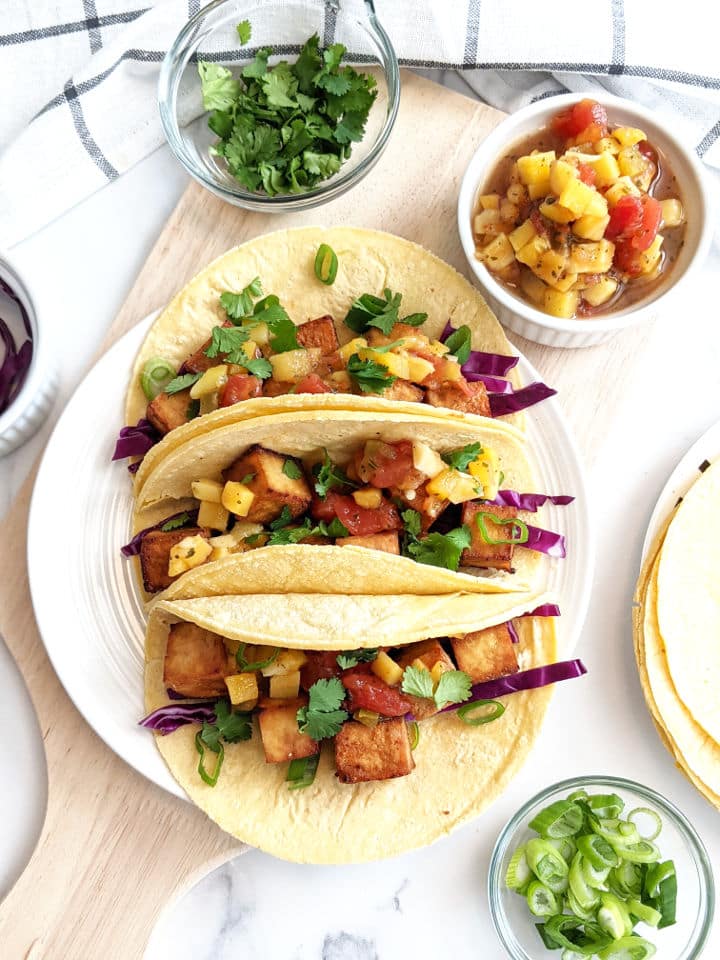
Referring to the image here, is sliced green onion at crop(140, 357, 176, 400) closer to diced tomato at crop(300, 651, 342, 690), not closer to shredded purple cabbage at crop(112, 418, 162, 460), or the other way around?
shredded purple cabbage at crop(112, 418, 162, 460)

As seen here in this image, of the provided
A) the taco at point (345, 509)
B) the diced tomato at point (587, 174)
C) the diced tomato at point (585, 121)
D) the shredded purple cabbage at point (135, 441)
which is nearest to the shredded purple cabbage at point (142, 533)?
the taco at point (345, 509)

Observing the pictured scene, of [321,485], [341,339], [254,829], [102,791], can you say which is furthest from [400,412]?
[102,791]

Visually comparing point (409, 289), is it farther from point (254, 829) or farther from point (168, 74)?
point (254, 829)

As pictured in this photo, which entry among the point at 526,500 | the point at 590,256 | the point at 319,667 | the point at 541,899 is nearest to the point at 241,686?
the point at 319,667

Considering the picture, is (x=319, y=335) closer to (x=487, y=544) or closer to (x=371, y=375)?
(x=371, y=375)

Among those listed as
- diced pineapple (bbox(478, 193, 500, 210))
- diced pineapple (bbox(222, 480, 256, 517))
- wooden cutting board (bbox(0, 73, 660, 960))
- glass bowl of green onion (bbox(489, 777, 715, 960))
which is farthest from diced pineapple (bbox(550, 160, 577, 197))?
glass bowl of green onion (bbox(489, 777, 715, 960))

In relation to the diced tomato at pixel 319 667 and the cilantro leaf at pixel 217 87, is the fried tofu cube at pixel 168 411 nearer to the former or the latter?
the diced tomato at pixel 319 667
